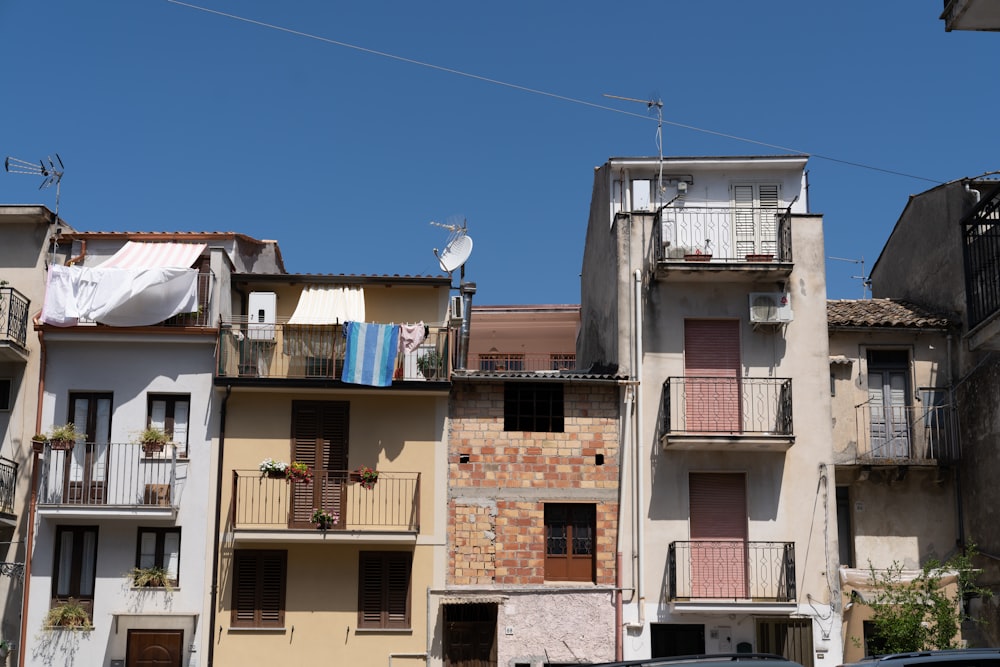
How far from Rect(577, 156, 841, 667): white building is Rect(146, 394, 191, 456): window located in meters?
8.69

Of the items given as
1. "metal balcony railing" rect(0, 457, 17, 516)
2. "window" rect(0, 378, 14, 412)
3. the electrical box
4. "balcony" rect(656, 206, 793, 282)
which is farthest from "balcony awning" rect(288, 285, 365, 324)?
"balcony" rect(656, 206, 793, 282)

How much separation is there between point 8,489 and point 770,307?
15.4m

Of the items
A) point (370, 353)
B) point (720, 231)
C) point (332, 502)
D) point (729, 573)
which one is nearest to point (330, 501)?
point (332, 502)

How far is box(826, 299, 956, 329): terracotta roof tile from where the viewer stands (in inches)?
1083

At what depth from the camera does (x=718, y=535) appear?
2591 centimetres

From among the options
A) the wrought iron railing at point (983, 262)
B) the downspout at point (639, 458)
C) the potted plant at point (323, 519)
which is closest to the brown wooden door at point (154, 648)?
the potted plant at point (323, 519)

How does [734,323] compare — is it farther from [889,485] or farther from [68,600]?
[68,600]

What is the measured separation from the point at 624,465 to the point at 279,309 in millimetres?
7867

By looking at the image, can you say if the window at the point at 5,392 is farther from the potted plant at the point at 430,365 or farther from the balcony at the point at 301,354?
the potted plant at the point at 430,365

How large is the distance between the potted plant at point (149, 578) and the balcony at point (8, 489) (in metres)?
2.56

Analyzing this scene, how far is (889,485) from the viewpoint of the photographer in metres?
26.9

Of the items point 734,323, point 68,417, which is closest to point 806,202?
point 734,323

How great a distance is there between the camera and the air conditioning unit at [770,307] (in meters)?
26.5

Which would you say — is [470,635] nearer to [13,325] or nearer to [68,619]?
[68,619]
